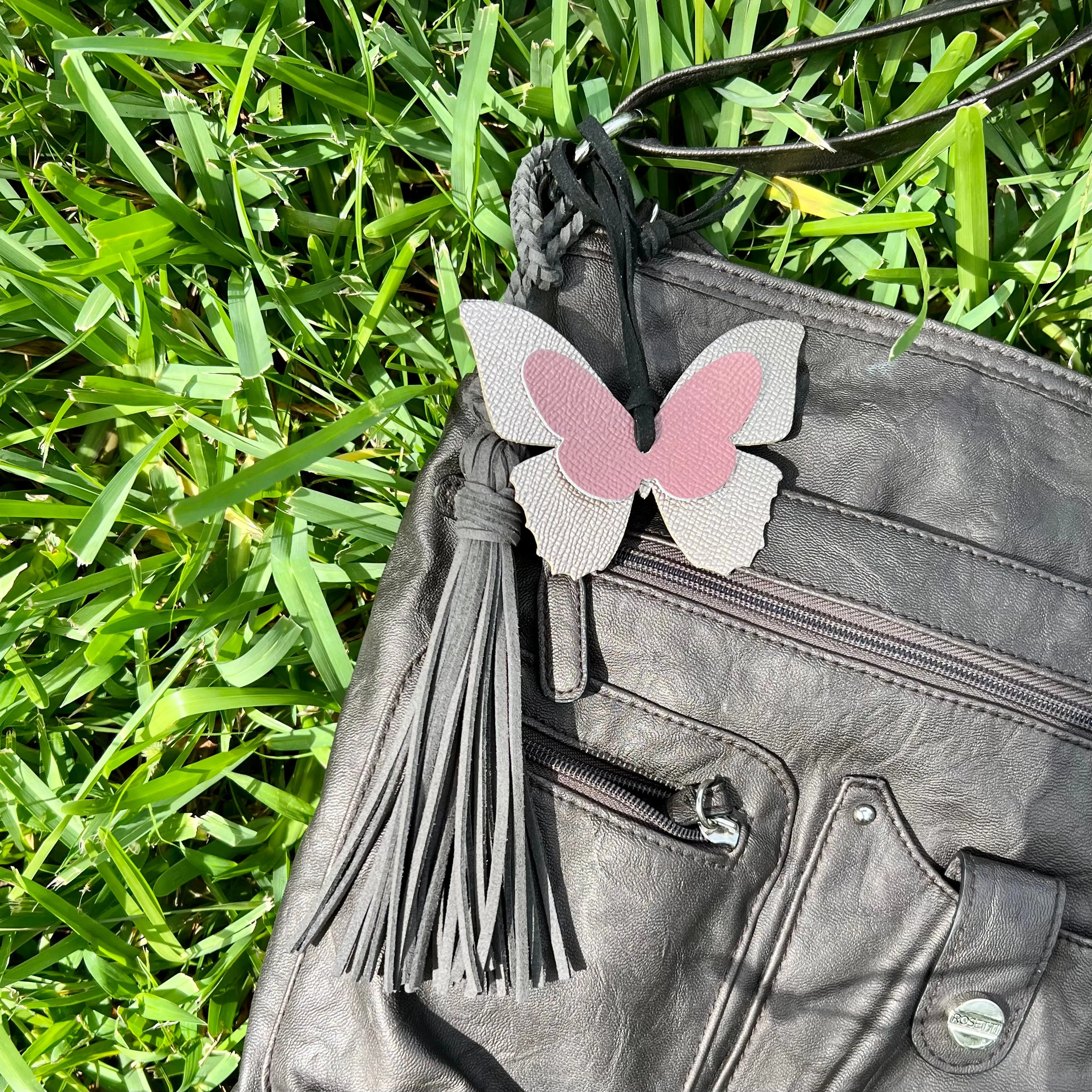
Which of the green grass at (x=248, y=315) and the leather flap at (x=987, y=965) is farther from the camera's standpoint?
the green grass at (x=248, y=315)

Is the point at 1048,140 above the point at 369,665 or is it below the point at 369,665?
above

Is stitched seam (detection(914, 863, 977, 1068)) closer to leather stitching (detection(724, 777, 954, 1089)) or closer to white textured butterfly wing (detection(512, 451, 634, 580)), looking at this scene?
leather stitching (detection(724, 777, 954, 1089))

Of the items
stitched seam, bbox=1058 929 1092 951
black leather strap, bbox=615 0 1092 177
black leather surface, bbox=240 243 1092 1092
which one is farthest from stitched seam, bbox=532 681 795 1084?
black leather strap, bbox=615 0 1092 177

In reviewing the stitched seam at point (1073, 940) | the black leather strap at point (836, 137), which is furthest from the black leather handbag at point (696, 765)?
the black leather strap at point (836, 137)

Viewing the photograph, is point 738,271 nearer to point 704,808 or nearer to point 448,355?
point 448,355

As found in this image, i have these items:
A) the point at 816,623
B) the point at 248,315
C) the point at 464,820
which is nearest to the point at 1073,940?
the point at 816,623

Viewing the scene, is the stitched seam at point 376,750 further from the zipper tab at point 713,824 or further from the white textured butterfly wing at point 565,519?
the zipper tab at point 713,824

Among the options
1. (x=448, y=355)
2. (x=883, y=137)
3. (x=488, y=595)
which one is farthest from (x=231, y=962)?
(x=883, y=137)
